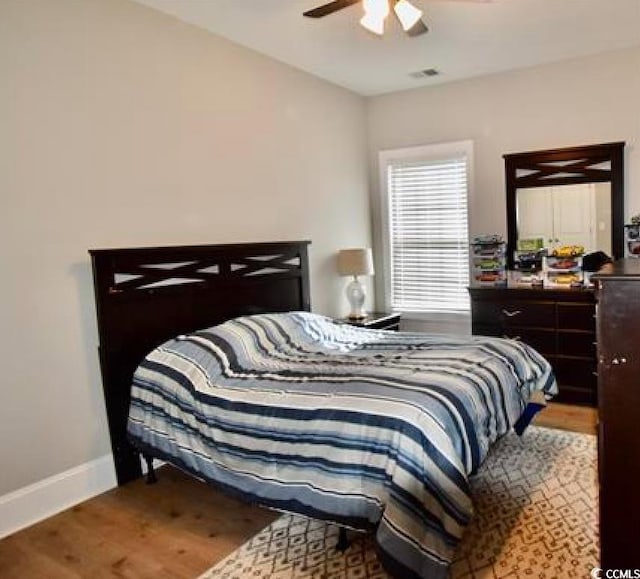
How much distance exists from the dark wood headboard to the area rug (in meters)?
1.13

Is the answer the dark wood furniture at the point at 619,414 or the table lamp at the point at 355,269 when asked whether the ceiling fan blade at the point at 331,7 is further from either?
the table lamp at the point at 355,269

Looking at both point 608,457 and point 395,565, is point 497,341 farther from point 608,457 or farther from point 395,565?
point 608,457

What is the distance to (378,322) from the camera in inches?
180

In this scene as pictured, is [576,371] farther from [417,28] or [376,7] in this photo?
[376,7]

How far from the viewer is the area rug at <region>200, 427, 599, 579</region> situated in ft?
7.05

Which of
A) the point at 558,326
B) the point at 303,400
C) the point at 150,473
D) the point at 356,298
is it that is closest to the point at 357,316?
the point at 356,298

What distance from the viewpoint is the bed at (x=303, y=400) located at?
1.95m

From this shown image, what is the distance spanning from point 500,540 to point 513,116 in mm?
3616

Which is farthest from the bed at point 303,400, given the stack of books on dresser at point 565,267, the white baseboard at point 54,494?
the stack of books on dresser at point 565,267

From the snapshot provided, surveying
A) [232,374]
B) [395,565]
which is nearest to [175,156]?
[232,374]

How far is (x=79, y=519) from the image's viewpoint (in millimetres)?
2707

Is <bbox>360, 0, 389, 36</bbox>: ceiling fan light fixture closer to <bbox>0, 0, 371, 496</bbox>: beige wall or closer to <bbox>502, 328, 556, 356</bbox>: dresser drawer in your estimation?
<bbox>0, 0, 371, 496</bbox>: beige wall

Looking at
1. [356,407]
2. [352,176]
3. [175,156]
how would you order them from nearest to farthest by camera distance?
1. [356,407]
2. [175,156]
3. [352,176]

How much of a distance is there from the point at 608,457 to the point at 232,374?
1868 millimetres
